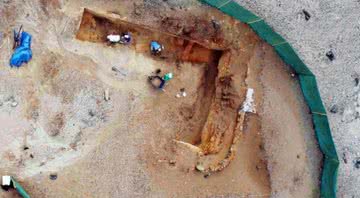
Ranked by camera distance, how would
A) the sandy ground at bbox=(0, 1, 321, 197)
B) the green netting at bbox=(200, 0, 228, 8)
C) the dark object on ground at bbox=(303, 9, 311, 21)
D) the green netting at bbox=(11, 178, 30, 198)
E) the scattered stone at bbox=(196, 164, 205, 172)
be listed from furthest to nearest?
the dark object on ground at bbox=(303, 9, 311, 21) < the scattered stone at bbox=(196, 164, 205, 172) < the green netting at bbox=(200, 0, 228, 8) < the sandy ground at bbox=(0, 1, 321, 197) < the green netting at bbox=(11, 178, 30, 198)

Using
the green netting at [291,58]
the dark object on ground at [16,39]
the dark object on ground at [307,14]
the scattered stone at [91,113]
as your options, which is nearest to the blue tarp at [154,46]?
the scattered stone at [91,113]

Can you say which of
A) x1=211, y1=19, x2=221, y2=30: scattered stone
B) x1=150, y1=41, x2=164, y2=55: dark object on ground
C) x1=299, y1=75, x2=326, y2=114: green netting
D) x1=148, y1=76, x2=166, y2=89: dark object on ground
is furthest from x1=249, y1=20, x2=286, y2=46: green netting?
x1=148, y1=76, x2=166, y2=89: dark object on ground

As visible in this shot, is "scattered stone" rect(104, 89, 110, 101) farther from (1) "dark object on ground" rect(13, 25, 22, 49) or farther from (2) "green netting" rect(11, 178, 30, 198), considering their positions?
(2) "green netting" rect(11, 178, 30, 198)

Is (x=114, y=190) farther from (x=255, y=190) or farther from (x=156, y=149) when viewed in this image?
(x=255, y=190)

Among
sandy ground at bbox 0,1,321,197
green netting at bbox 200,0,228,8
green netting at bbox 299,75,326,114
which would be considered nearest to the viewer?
sandy ground at bbox 0,1,321,197

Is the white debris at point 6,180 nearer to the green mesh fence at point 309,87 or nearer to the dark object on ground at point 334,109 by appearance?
the green mesh fence at point 309,87

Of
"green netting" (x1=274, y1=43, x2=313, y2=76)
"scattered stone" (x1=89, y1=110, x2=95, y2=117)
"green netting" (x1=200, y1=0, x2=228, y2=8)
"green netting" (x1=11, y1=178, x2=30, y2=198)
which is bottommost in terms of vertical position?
"green netting" (x1=11, y1=178, x2=30, y2=198)

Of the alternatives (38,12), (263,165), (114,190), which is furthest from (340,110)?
(38,12)

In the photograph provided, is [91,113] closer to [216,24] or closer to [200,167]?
[200,167]
